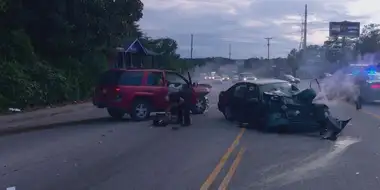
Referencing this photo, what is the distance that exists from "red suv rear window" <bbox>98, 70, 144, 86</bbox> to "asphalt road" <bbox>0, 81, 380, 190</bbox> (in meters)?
2.12

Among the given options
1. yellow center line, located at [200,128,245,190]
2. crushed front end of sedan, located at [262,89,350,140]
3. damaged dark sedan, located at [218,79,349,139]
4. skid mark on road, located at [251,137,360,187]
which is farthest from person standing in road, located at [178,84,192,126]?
skid mark on road, located at [251,137,360,187]

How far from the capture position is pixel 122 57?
147 ft

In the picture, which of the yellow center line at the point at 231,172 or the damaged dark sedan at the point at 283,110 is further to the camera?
the damaged dark sedan at the point at 283,110

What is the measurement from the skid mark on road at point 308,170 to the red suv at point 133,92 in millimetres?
7034

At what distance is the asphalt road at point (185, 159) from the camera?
9.49 meters

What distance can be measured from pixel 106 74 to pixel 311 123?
284 inches

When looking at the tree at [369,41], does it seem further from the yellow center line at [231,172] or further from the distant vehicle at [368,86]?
the yellow center line at [231,172]

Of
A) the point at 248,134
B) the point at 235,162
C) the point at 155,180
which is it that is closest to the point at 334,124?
the point at 248,134

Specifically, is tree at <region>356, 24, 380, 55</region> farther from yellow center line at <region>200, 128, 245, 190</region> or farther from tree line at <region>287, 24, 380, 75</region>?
yellow center line at <region>200, 128, 245, 190</region>

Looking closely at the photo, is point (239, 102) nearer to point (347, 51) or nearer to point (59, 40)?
point (59, 40)

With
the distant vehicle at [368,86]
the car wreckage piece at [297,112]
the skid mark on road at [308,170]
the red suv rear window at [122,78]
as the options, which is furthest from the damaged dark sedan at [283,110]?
the distant vehicle at [368,86]

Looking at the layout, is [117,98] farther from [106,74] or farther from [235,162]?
[235,162]

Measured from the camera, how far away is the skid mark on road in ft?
31.4

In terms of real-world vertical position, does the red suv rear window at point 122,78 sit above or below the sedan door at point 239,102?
above
